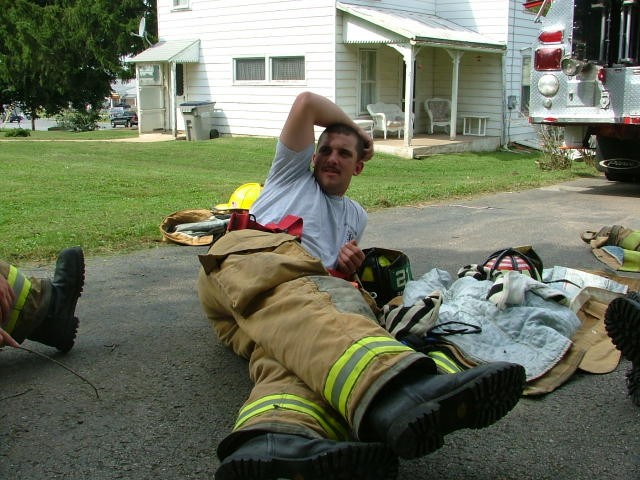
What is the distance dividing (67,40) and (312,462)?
33.7 meters

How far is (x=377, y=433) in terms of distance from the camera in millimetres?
2039

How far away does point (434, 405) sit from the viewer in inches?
78.3

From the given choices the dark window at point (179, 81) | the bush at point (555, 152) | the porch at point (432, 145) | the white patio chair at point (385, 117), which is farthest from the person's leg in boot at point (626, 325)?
the dark window at point (179, 81)

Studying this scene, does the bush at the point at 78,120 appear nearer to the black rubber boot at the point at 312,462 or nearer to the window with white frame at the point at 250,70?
the window with white frame at the point at 250,70

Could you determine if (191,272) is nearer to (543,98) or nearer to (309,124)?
(309,124)

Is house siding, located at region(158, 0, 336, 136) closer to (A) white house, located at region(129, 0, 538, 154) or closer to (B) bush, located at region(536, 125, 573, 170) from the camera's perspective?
(A) white house, located at region(129, 0, 538, 154)

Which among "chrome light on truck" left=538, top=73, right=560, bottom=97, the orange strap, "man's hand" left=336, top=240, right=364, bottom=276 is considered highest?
"chrome light on truck" left=538, top=73, right=560, bottom=97

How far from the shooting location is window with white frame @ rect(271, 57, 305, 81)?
18.0m

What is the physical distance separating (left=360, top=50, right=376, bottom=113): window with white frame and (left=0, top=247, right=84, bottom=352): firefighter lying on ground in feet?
50.3

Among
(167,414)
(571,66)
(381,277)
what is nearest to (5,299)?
(167,414)

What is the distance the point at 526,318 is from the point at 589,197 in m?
6.14

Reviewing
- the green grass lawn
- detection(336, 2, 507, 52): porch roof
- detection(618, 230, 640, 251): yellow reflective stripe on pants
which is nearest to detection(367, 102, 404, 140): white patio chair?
detection(336, 2, 507, 52): porch roof

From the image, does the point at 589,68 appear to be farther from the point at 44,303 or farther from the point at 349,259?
the point at 44,303

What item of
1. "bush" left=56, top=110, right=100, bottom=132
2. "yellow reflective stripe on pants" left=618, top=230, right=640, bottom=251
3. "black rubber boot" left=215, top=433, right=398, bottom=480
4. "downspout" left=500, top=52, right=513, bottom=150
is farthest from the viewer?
"bush" left=56, top=110, right=100, bottom=132
